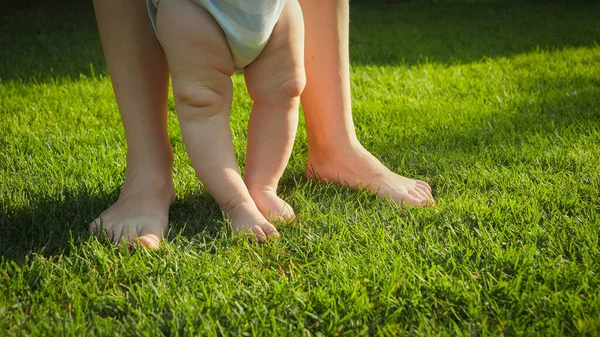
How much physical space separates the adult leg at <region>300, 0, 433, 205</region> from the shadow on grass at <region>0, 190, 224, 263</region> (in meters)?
0.36

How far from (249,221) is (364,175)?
0.42 m

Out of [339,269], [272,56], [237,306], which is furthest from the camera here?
[272,56]

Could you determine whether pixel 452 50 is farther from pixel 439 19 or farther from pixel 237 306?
pixel 237 306

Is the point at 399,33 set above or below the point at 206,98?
below

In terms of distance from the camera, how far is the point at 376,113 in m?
2.27

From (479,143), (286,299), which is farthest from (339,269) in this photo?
(479,143)

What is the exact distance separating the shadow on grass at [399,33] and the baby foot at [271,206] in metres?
1.89

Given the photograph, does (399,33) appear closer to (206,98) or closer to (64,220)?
(206,98)

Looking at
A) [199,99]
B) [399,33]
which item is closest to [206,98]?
[199,99]

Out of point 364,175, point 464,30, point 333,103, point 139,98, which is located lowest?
point 464,30

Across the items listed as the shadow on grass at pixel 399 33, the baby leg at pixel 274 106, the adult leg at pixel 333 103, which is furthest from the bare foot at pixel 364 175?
the shadow on grass at pixel 399 33

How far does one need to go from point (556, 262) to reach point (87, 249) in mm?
933

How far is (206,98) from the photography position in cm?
127

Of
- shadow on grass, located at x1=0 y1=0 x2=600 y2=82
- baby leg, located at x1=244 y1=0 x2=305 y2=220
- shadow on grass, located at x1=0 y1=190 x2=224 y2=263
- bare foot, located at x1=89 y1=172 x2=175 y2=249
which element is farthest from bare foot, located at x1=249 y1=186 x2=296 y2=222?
shadow on grass, located at x1=0 y1=0 x2=600 y2=82
